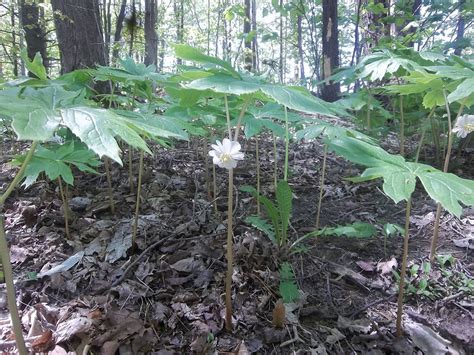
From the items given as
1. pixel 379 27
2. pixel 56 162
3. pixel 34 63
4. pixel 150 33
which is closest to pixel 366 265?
pixel 56 162

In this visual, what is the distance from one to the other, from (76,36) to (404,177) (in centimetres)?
355

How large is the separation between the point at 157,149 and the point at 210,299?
2.30 meters

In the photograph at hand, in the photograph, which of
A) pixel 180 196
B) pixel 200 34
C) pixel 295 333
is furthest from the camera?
pixel 200 34

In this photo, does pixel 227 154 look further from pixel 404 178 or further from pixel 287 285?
pixel 287 285

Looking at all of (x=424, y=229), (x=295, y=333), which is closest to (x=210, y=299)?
(x=295, y=333)

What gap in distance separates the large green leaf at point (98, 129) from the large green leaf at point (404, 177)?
31.0 inches

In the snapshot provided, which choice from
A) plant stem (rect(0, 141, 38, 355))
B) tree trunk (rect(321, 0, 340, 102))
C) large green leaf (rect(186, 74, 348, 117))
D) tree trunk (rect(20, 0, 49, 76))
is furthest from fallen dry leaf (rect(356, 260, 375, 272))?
tree trunk (rect(20, 0, 49, 76))

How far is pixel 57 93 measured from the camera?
1.10 meters

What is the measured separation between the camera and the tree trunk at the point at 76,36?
3461 mm

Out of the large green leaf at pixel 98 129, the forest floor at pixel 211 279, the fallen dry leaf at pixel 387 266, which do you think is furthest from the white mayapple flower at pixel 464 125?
the large green leaf at pixel 98 129

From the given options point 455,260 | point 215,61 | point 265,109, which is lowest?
point 455,260

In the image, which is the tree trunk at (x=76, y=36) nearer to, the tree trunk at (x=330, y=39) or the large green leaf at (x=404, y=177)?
the large green leaf at (x=404, y=177)

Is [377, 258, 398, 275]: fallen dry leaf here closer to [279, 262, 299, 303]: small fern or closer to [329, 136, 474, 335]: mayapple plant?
[279, 262, 299, 303]: small fern

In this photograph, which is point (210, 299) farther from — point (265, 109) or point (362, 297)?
point (265, 109)
